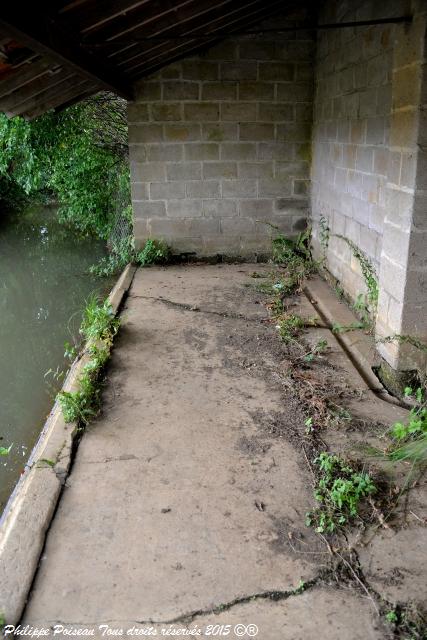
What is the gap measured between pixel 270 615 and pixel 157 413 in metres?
1.54

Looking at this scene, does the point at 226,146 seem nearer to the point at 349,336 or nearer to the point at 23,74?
the point at 23,74

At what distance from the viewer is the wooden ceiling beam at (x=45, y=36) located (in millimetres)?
2535

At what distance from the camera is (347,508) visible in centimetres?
245

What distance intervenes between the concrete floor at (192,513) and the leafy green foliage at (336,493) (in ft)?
0.22

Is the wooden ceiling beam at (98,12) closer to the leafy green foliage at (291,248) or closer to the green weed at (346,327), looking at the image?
the green weed at (346,327)

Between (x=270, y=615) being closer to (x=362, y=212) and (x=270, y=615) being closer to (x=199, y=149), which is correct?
(x=362, y=212)

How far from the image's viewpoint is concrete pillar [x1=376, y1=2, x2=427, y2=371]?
3.10 meters

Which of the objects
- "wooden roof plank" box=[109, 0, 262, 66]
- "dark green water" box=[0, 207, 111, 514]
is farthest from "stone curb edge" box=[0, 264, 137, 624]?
"wooden roof plank" box=[109, 0, 262, 66]

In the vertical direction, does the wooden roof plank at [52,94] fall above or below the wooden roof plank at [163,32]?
below

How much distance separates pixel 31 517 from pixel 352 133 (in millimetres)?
4058

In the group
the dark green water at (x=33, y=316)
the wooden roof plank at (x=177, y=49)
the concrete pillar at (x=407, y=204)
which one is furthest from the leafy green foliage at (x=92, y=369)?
the wooden roof plank at (x=177, y=49)

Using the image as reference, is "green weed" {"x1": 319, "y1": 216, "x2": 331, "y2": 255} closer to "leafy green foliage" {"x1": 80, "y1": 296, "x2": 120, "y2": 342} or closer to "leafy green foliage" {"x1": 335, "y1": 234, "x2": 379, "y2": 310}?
"leafy green foliage" {"x1": 335, "y1": 234, "x2": 379, "y2": 310}

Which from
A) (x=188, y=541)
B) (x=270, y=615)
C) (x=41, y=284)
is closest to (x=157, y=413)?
(x=188, y=541)

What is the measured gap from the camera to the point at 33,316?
6656mm
